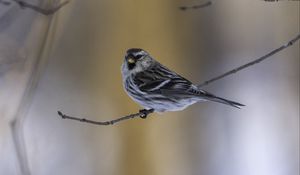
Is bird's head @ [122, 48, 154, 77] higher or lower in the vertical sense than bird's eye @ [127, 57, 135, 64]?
higher

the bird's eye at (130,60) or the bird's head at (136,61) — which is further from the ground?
the bird's head at (136,61)

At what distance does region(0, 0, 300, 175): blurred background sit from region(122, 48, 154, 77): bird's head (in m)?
0.03

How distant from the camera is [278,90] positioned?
235 cm

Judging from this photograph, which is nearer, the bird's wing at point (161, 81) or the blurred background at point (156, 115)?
the bird's wing at point (161, 81)

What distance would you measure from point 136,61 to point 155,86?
0.08m

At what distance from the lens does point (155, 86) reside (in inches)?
46.5

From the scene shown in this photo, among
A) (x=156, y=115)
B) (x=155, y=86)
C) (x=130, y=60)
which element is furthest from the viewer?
(x=156, y=115)

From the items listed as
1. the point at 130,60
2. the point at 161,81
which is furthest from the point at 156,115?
the point at 130,60

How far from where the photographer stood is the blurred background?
1.43m

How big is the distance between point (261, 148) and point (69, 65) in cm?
83

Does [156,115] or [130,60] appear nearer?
[130,60]

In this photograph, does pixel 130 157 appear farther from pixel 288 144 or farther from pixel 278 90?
pixel 278 90

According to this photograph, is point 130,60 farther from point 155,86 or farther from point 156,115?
point 156,115

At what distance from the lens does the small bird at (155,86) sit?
3.45ft
